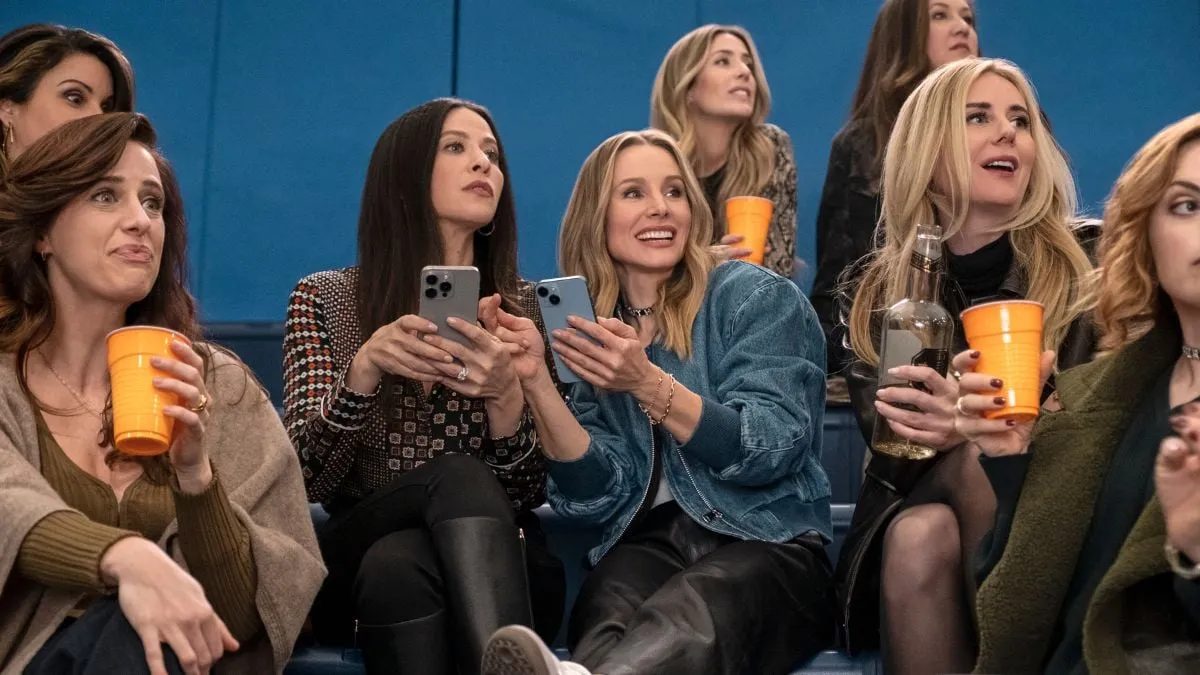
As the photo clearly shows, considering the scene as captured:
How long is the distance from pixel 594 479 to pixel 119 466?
78 centimetres

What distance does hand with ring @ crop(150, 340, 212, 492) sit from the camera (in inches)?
75.2

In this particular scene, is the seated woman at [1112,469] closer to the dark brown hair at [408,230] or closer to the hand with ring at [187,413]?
the hand with ring at [187,413]

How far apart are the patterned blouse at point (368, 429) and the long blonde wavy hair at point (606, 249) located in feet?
1.01

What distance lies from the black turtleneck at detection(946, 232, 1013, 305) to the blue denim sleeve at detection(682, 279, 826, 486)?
0.89 feet

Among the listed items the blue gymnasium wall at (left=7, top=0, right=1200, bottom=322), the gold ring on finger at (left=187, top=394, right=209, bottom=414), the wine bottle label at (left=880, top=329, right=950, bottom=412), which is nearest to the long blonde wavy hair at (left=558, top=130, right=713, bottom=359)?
the wine bottle label at (left=880, top=329, right=950, bottom=412)

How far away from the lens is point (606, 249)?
2.90 metres

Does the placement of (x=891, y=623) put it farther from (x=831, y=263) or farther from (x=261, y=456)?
(x=831, y=263)

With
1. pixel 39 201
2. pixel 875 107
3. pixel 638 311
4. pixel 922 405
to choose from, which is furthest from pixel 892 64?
pixel 39 201

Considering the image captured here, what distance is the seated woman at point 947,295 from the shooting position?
219 centimetres

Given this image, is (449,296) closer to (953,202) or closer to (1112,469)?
(953,202)

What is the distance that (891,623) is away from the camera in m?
2.22

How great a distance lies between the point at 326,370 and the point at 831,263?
1382 millimetres

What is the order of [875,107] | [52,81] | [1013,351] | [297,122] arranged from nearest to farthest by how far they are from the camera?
1. [1013,351]
2. [52,81]
3. [875,107]
4. [297,122]

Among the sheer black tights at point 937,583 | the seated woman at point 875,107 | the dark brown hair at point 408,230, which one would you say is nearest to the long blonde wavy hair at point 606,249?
the dark brown hair at point 408,230
